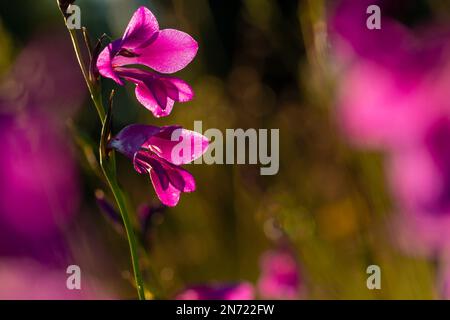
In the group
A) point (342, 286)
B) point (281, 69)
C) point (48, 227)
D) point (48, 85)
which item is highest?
point (281, 69)

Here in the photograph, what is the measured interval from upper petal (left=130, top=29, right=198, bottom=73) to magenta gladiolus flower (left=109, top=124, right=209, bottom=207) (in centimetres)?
Result: 4

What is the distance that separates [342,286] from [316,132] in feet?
1.20

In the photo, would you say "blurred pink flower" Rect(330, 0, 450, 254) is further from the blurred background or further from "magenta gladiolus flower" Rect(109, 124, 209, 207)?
"magenta gladiolus flower" Rect(109, 124, 209, 207)

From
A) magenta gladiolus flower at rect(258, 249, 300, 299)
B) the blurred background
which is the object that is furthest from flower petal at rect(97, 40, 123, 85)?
magenta gladiolus flower at rect(258, 249, 300, 299)

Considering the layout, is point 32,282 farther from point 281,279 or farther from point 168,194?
point 281,279

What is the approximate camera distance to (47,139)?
0.57 meters

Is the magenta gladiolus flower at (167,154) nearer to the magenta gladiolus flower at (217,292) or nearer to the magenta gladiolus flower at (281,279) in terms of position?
the magenta gladiolus flower at (217,292)

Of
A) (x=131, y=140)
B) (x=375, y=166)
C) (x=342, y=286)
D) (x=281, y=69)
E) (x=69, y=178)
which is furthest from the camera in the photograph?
(x=281, y=69)

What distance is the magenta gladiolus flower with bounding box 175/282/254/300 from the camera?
1.50ft

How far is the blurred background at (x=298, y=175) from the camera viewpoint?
0.46 m

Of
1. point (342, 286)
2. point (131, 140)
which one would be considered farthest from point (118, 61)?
point (342, 286)

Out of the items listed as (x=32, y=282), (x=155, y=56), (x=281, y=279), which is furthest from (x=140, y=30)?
(x=281, y=279)

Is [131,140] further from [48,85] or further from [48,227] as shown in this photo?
[48,85]

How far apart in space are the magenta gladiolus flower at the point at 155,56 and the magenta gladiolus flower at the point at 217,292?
0.47 feet
